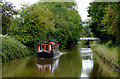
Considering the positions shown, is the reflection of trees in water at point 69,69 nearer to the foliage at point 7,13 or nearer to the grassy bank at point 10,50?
the grassy bank at point 10,50

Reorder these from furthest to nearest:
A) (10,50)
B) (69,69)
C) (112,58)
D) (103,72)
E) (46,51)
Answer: (46,51)
(10,50)
(112,58)
(69,69)
(103,72)

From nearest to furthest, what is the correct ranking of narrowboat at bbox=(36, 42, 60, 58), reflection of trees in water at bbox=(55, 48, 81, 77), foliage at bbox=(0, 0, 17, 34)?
reflection of trees in water at bbox=(55, 48, 81, 77) → narrowboat at bbox=(36, 42, 60, 58) → foliage at bbox=(0, 0, 17, 34)

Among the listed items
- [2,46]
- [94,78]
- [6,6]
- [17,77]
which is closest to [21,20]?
[6,6]

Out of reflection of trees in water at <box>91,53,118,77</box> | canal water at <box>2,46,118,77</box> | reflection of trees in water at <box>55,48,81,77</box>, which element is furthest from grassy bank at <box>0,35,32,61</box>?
reflection of trees in water at <box>91,53,118,77</box>

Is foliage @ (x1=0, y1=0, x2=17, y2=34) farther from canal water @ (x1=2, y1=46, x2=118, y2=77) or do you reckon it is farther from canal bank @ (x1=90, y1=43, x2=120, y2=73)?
canal bank @ (x1=90, y1=43, x2=120, y2=73)

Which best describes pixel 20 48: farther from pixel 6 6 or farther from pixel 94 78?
pixel 94 78

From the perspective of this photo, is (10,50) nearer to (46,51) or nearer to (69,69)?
(46,51)

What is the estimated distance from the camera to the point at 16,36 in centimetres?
2014

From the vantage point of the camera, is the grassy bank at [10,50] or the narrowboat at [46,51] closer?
the grassy bank at [10,50]

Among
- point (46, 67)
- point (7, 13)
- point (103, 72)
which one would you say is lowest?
point (103, 72)

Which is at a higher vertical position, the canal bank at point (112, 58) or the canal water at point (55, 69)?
the canal bank at point (112, 58)

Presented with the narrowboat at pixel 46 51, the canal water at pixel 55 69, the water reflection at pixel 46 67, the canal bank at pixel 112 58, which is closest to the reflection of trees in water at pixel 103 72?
the canal water at pixel 55 69

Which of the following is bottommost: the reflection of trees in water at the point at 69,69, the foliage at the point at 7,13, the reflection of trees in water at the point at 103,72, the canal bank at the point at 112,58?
the reflection of trees in water at the point at 103,72

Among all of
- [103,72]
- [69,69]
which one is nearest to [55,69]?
[69,69]
